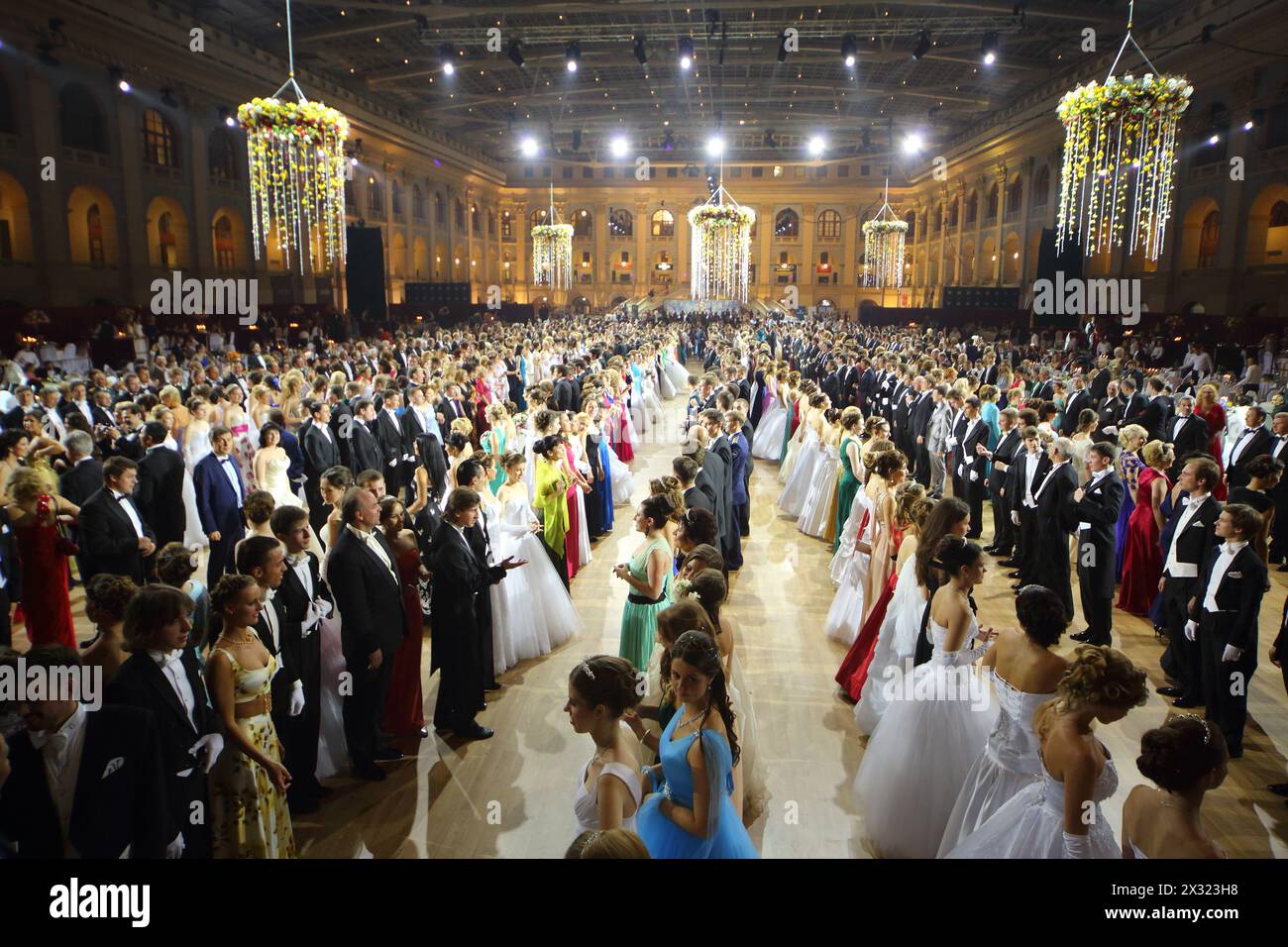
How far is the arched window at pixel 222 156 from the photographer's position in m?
22.6

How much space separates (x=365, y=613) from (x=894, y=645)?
2887 mm

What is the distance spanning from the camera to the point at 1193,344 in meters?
Answer: 16.7

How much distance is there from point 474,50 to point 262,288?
10175 mm

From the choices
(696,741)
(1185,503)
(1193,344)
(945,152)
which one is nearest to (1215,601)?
(1185,503)

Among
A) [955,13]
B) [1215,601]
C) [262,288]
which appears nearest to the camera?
[1215,601]

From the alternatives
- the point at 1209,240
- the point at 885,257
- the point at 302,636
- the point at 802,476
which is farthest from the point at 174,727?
the point at 885,257

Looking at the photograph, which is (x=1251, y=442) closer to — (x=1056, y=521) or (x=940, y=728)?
(x=1056, y=521)

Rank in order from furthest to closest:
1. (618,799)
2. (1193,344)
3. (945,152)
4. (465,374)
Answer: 1. (945,152)
2. (1193,344)
3. (465,374)
4. (618,799)

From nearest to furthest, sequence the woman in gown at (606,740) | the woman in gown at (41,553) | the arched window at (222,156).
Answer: the woman in gown at (606,740) < the woman in gown at (41,553) < the arched window at (222,156)

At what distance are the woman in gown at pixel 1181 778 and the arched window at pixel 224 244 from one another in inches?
1054

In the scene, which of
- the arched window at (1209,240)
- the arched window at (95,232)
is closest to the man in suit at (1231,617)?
the arched window at (1209,240)

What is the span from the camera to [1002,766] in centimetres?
301

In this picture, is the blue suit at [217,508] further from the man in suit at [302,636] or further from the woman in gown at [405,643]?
the man in suit at [302,636]
